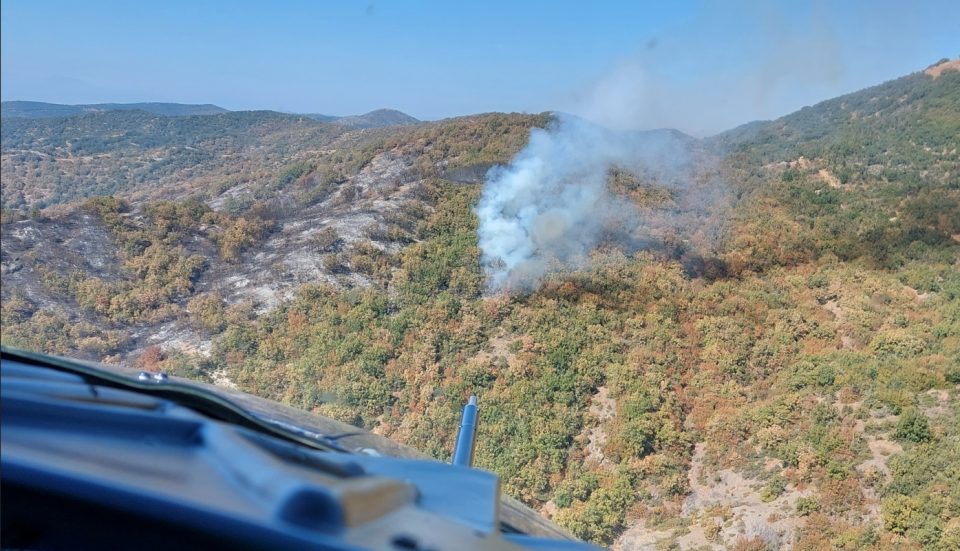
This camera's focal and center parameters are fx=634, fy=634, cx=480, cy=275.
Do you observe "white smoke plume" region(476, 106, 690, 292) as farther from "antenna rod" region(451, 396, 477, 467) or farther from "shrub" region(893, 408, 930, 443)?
"antenna rod" region(451, 396, 477, 467)

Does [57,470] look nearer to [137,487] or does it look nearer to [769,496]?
[137,487]

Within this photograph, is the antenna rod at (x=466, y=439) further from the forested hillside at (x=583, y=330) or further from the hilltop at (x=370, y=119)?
the hilltop at (x=370, y=119)

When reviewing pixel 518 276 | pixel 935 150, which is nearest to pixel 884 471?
pixel 518 276

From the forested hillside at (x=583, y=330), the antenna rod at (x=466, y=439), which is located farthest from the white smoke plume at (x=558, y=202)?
the antenna rod at (x=466, y=439)

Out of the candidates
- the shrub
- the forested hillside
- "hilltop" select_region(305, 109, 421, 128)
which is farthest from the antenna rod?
"hilltop" select_region(305, 109, 421, 128)

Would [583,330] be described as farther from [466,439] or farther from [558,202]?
[466,439]

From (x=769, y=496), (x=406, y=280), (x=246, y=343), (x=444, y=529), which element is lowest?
(x=769, y=496)
